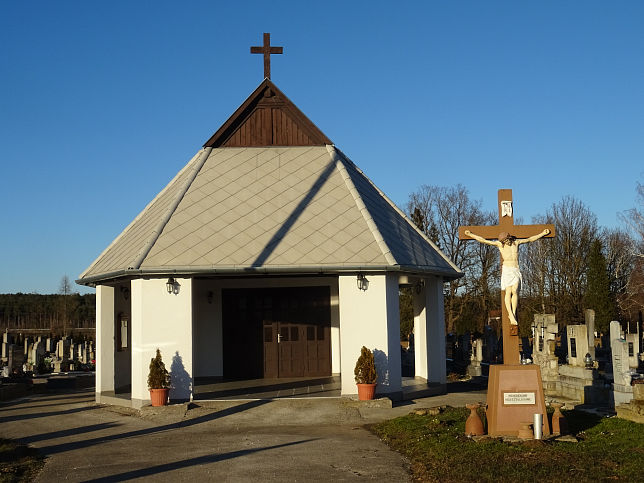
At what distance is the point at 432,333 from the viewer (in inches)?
716

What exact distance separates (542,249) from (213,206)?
100ft

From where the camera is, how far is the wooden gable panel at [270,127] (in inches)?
773

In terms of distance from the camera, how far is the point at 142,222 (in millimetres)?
18484

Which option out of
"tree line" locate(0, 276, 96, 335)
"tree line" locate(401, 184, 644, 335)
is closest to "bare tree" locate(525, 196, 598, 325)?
"tree line" locate(401, 184, 644, 335)

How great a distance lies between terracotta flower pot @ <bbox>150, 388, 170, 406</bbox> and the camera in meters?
14.7

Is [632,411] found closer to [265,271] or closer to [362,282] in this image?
[362,282]

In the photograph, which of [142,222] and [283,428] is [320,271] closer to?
[283,428]

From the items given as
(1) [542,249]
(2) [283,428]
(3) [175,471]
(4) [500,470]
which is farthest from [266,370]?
(1) [542,249]

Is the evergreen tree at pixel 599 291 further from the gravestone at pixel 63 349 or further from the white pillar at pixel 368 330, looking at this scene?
the gravestone at pixel 63 349

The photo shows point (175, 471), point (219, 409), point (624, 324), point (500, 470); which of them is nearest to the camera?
point (500, 470)

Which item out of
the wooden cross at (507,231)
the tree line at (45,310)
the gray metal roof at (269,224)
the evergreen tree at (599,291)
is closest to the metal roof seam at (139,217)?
the gray metal roof at (269,224)

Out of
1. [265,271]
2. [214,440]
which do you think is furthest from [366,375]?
[214,440]

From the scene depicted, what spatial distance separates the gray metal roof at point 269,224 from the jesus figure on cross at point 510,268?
4.37 metres

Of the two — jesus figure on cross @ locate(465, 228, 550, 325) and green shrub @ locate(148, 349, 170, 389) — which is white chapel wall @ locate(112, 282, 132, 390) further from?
jesus figure on cross @ locate(465, 228, 550, 325)
